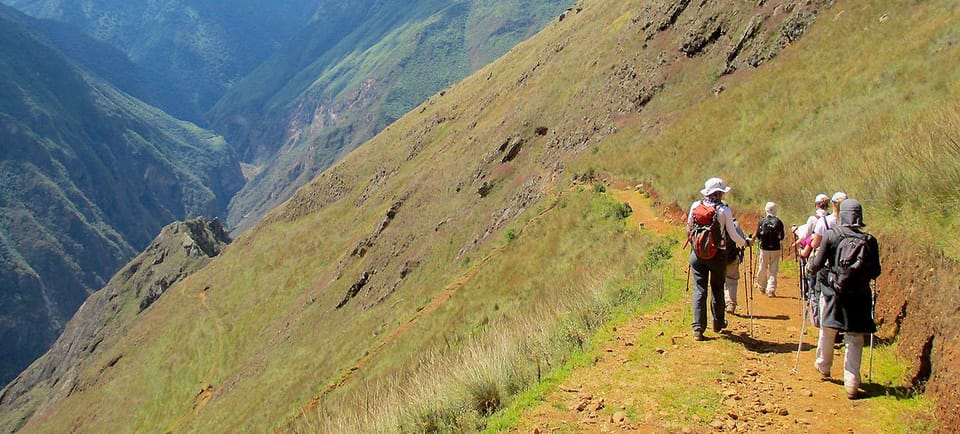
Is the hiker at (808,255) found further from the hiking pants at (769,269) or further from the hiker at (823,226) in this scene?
the hiking pants at (769,269)

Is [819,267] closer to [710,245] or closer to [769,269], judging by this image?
[710,245]

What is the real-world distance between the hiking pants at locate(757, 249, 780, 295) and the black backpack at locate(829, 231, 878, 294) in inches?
197

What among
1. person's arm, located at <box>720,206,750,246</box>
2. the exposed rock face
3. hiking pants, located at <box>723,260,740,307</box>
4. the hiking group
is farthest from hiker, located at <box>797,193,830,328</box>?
the exposed rock face

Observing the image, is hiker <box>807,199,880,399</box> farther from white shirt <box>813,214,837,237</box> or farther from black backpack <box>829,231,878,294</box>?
white shirt <box>813,214,837,237</box>

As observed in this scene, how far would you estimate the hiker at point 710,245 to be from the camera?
928cm

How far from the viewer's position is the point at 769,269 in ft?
40.8

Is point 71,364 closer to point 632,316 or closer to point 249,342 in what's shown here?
point 249,342

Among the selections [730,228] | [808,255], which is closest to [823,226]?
[808,255]

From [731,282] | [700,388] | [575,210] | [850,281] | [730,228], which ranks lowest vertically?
[731,282]

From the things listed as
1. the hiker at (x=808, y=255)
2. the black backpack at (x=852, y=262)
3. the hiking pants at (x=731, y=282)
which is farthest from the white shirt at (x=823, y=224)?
the hiking pants at (x=731, y=282)

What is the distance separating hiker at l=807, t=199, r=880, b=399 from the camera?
7105 mm

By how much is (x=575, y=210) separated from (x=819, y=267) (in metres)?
17.2

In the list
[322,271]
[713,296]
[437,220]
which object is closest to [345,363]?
[437,220]

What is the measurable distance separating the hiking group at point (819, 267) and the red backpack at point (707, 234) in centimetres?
1
